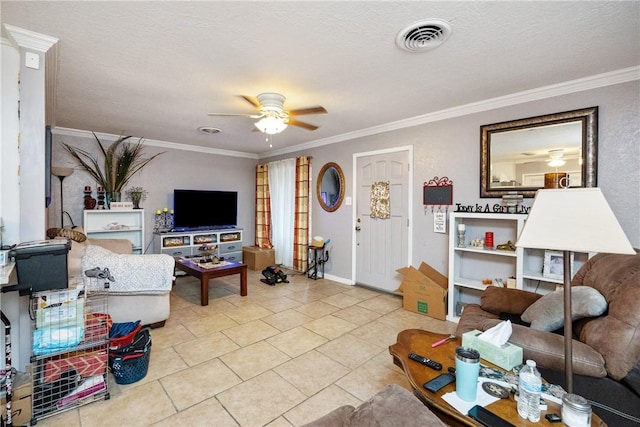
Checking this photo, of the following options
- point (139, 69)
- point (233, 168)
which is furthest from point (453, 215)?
point (233, 168)

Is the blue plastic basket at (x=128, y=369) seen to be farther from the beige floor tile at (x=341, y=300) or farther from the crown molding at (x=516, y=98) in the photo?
the crown molding at (x=516, y=98)

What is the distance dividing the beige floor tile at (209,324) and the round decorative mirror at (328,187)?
2.47 m

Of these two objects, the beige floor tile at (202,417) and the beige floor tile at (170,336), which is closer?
the beige floor tile at (202,417)

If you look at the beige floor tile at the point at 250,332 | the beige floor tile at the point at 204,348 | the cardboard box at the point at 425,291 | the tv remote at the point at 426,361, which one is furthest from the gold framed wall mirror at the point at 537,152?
the beige floor tile at the point at 204,348

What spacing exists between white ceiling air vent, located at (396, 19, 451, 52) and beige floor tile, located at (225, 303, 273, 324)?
3007 millimetres

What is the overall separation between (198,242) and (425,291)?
13.0ft

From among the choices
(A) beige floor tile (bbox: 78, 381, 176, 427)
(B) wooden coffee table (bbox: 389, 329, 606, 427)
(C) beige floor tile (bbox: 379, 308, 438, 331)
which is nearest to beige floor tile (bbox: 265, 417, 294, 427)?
(A) beige floor tile (bbox: 78, 381, 176, 427)

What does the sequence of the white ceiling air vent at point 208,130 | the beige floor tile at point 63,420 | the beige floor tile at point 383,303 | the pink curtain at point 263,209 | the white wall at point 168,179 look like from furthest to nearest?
the pink curtain at point 263,209, the white wall at point 168,179, the white ceiling air vent at point 208,130, the beige floor tile at point 383,303, the beige floor tile at point 63,420

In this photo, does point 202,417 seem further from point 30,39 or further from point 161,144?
point 161,144

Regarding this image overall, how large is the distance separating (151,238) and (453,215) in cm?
492

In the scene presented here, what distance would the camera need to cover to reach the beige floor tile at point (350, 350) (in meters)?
2.44

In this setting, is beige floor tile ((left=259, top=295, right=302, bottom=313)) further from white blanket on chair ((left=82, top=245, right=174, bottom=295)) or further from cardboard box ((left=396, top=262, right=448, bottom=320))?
cardboard box ((left=396, top=262, right=448, bottom=320))

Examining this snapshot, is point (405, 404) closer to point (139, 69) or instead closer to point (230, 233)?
point (139, 69)

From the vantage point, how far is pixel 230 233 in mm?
5676
